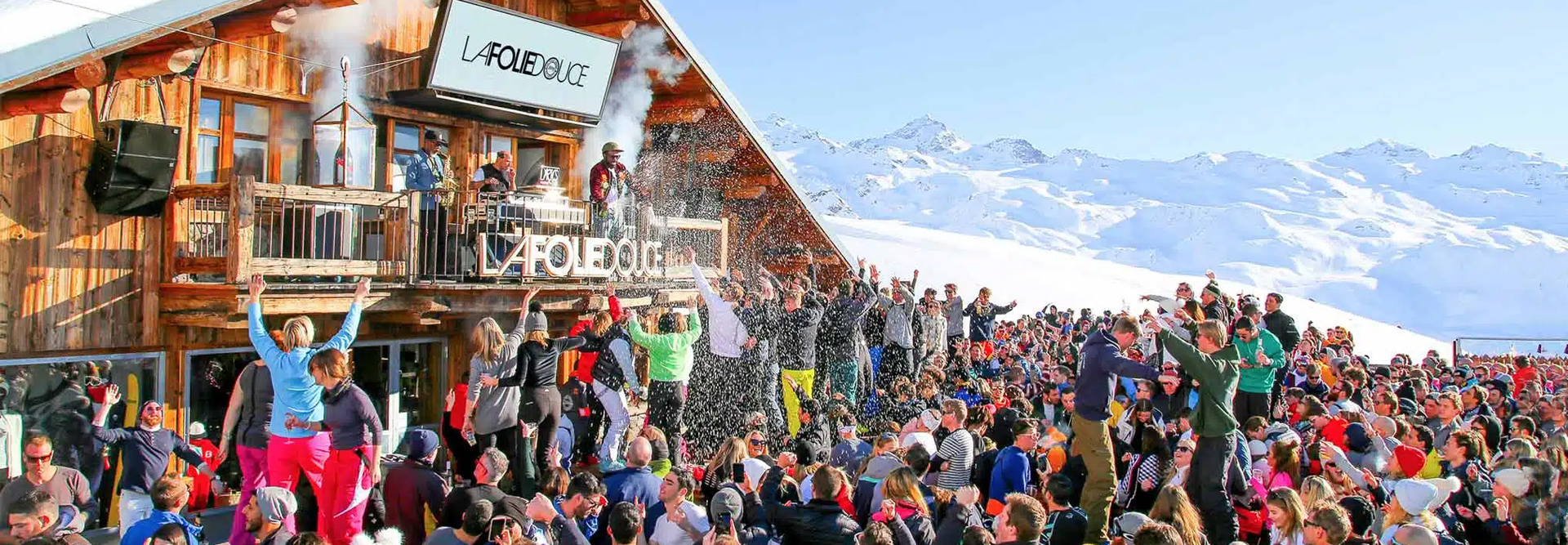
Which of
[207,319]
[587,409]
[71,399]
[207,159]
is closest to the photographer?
[71,399]

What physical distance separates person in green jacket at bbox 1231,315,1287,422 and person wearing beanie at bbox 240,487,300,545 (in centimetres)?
740

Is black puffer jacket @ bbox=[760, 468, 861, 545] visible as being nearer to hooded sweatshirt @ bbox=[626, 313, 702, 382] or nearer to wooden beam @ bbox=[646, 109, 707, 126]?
hooded sweatshirt @ bbox=[626, 313, 702, 382]

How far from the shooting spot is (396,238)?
36.0 ft

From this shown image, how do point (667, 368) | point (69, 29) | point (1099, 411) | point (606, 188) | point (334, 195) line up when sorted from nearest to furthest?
point (1099, 411), point (69, 29), point (334, 195), point (667, 368), point (606, 188)

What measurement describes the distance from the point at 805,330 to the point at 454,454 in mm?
4233

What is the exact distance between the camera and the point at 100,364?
9820mm

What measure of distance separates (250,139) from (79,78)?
7.94 ft

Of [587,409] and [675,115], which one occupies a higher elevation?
[675,115]

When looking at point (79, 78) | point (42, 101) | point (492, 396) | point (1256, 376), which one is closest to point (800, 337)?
point (492, 396)

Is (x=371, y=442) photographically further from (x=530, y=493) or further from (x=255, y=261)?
(x=255, y=261)

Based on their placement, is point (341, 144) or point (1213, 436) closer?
point (1213, 436)

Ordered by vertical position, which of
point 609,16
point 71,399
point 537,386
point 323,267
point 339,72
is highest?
point 609,16

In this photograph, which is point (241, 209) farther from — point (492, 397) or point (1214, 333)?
point (1214, 333)

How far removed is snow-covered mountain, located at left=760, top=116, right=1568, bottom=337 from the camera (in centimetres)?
7881
